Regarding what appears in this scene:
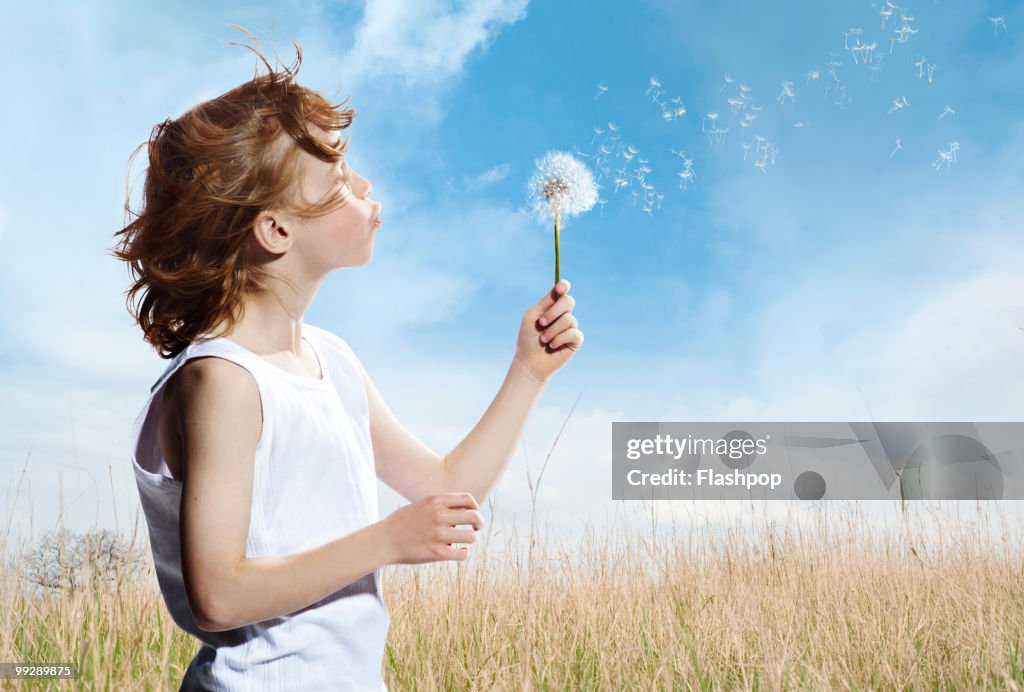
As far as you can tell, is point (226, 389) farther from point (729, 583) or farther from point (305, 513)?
point (729, 583)

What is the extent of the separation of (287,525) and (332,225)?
2.06ft

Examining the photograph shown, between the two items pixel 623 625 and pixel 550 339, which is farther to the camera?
pixel 623 625

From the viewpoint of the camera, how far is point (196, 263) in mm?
1784

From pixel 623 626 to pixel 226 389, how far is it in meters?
2.59

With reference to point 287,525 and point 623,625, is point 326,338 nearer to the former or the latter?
point 287,525

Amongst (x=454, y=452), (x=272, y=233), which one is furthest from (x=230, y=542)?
(x=454, y=452)

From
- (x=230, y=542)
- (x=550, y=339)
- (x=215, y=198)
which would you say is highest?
(x=215, y=198)

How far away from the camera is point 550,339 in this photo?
86.0 inches

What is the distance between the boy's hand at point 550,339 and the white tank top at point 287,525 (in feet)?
1.92

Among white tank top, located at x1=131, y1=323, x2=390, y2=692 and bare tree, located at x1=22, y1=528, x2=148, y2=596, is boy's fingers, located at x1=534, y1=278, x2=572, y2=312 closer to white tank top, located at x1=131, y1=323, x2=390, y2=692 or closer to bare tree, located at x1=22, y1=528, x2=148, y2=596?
white tank top, located at x1=131, y1=323, x2=390, y2=692

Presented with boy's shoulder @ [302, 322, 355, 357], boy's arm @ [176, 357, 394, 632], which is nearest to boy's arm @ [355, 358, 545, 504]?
boy's shoulder @ [302, 322, 355, 357]

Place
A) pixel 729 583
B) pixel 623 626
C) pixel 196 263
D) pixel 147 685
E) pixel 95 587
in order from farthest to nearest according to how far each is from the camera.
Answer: pixel 729 583, pixel 95 587, pixel 623 626, pixel 147 685, pixel 196 263

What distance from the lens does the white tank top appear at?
156 centimetres

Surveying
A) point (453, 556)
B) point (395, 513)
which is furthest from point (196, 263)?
point (453, 556)
